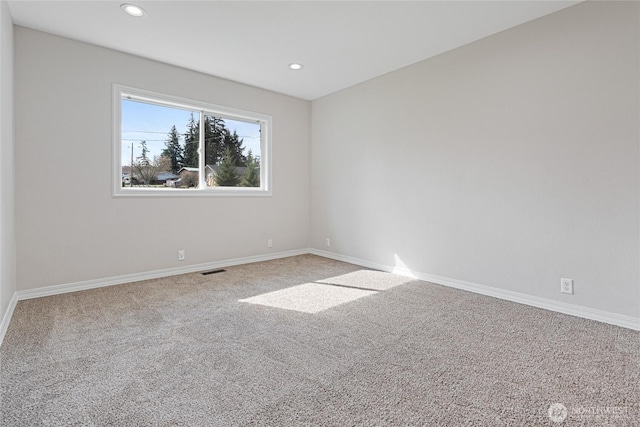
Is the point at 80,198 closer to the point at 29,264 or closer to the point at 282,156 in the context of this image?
the point at 29,264

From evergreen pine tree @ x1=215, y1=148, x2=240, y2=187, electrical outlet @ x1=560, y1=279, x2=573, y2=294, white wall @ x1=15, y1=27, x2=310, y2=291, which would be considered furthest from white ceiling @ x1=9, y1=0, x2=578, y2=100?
electrical outlet @ x1=560, y1=279, x2=573, y2=294

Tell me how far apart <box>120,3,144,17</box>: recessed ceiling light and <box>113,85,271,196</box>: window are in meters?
1.02

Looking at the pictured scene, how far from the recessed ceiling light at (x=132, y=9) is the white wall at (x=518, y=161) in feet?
9.02

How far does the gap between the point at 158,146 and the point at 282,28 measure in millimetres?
2110

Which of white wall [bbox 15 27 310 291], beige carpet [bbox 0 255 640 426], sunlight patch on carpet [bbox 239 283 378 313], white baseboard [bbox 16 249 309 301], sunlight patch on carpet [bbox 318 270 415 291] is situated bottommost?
beige carpet [bbox 0 255 640 426]

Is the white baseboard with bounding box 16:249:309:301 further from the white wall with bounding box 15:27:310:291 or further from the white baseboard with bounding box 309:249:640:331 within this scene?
the white baseboard with bounding box 309:249:640:331

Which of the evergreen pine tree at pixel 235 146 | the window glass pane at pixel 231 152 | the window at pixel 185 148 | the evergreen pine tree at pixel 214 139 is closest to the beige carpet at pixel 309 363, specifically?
the window at pixel 185 148

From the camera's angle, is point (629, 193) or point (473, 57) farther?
point (473, 57)

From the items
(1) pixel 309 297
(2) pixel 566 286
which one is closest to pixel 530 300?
(2) pixel 566 286

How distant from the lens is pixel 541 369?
1.86 m

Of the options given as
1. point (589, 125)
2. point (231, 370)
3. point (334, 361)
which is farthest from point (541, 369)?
point (589, 125)

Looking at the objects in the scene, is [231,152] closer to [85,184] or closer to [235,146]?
[235,146]

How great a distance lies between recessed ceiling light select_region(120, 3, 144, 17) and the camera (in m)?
2.62

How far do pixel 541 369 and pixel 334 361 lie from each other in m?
1.22
